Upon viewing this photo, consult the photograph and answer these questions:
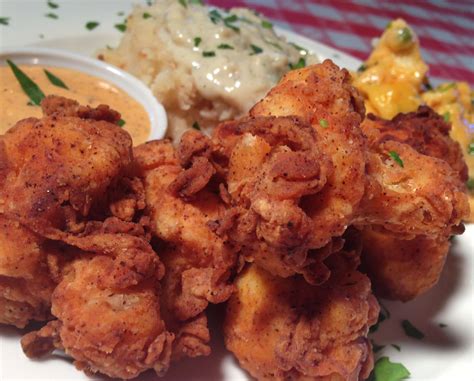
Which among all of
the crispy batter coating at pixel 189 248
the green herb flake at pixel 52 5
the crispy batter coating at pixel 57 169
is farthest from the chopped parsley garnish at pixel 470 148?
the green herb flake at pixel 52 5

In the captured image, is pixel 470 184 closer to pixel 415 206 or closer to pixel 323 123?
pixel 415 206

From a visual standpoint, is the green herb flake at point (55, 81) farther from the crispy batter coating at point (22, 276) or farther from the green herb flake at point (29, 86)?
the crispy batter coating at point (22, 276)

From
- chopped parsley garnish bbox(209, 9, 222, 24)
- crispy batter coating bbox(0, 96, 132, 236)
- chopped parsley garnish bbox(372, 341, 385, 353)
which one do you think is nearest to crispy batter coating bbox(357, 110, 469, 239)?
chopped parsley garnish bbox(372, 341, 385, 353)

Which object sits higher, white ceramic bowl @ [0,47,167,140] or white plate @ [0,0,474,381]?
white plate @ [0,0,474,381]

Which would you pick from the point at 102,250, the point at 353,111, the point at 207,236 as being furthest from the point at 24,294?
the point at 353,111

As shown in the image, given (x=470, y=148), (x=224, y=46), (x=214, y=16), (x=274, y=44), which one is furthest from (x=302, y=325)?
(x=214, y=16)

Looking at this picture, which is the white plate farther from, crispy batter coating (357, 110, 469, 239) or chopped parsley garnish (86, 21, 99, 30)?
chopped parsley garnish (86, 21, 99, 30)

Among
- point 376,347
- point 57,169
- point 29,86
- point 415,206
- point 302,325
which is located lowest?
point 29,86
